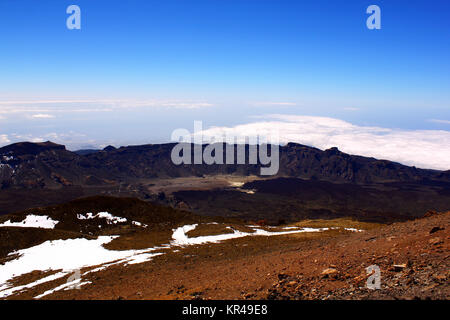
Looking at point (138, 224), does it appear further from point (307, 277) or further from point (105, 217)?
point (307, 277)

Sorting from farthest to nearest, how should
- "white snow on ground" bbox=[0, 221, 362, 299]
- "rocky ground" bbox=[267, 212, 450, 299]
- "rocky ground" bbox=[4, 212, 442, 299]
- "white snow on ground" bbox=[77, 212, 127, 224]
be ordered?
"white snow on ground" bbox=[77, 212, 127, 224] < "white snow on ground" bbox=[0, 221, 362, 299] < "rocky ground" bbox=[4, 212, 442, 299] < "rocky ground" bbox=[267, 212, 450, 299]

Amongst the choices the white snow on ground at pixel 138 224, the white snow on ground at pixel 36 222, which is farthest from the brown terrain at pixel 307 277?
the white snow on ground at pixel 36 222

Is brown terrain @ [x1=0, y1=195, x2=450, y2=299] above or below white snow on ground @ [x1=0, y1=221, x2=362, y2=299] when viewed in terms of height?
above

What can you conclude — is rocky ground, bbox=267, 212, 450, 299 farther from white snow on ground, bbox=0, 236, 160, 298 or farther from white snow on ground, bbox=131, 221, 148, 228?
white snow on ground, bbox=131, 221, 148, 228

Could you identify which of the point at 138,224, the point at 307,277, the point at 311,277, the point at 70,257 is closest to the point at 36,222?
the point at 138,224

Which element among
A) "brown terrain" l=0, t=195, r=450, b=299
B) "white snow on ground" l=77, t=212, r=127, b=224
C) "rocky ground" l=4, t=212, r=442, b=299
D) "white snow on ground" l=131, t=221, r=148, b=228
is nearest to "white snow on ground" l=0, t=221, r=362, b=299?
"brown terrain" l=0, t=195, r=450, b=299

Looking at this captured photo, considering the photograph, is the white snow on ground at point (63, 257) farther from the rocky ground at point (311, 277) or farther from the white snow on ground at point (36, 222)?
the white snow on ground at point (36, 222)

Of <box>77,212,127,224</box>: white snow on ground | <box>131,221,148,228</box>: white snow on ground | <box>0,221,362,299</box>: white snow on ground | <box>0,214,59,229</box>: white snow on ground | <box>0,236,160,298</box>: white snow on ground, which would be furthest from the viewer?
<box>77,212,127,224</box>: white snow on ground
